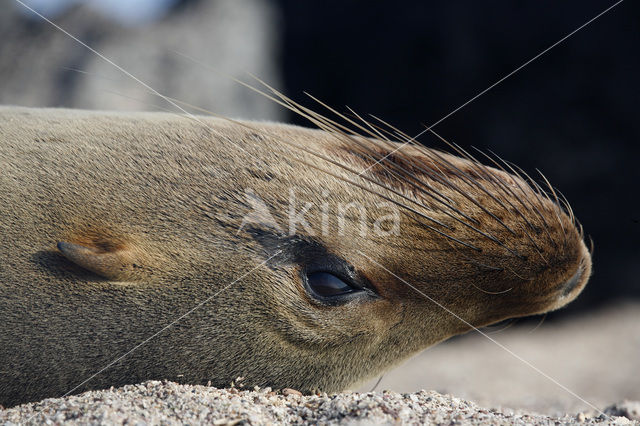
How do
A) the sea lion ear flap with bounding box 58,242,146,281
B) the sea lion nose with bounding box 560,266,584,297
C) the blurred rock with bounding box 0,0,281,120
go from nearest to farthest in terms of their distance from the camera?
the sea lion ear flap with bounding box 58,242,146,281 < the sea lion nose with bounding box 560,266,584,297 < the blurred rock with bounding box 0,0,281,120

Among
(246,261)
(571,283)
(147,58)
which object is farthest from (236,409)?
(147,58)

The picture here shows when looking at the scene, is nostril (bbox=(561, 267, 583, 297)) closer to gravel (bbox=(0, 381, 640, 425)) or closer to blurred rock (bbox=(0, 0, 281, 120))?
gravel (bbox=(0, 381, 640, 425))

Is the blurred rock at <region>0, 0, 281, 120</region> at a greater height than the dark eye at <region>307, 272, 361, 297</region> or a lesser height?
greater

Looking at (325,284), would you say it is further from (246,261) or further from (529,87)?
(529,87)

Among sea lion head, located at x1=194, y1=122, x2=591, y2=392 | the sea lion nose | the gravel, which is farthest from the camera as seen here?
the sea lion nose

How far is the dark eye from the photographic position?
8.55 feet

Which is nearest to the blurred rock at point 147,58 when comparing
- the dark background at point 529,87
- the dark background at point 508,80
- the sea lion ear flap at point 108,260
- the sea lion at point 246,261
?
the dark background at point 508,80

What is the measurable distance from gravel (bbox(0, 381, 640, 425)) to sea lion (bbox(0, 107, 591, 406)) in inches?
4.3

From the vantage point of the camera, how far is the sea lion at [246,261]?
2.53 meters

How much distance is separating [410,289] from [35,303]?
153 centimetres

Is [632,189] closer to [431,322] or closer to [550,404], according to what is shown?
[550,404]

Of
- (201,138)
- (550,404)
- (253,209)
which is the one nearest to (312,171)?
(253,209)

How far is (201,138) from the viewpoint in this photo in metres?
2.87

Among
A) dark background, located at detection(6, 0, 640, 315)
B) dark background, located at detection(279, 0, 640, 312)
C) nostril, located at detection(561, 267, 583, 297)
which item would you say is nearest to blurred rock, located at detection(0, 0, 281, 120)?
dark background, located at detection(6, 0, 640, 315)
